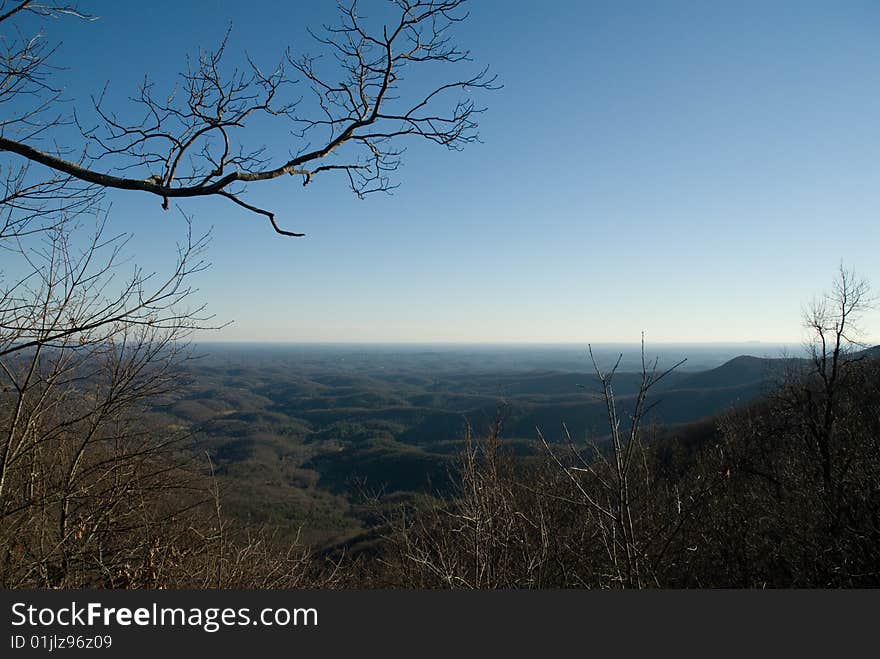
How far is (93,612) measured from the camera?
12.8 ft

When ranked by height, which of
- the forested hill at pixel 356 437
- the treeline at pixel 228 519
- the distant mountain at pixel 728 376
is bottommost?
the forested hill at pixel 356 437

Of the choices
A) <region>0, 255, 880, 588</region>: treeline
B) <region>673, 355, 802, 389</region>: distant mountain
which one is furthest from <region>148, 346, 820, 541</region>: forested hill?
<region>0, 255, 880, 588</region>: treeline

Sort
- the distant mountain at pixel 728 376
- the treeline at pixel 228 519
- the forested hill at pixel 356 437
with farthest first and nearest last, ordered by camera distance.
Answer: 1. the distant mountain at pixel 728 376
2. the forested hill at pixel 356 437
3. the treeline at pixel 228 519

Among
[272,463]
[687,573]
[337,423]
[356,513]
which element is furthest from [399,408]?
[687,573]

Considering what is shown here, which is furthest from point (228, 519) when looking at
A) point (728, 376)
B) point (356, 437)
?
point (728, 376)

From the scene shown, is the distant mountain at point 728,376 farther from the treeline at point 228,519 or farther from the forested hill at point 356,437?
the treeline at point 228,519

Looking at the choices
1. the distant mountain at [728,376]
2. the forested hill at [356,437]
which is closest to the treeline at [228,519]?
the forested hill at [356,437]

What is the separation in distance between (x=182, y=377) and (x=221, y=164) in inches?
198

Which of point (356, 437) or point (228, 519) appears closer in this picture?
point (228, 519)

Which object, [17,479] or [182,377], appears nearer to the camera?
[17,479]

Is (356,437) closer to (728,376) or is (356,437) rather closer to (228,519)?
(728,376)

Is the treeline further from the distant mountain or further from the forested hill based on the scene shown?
the distant mountain

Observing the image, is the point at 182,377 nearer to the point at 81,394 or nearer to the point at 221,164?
the point at 81,394

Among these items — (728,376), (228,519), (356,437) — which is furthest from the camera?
(728,376)
